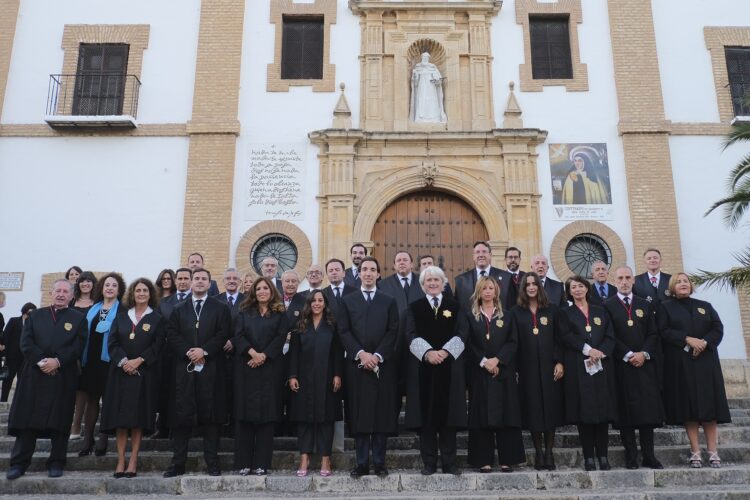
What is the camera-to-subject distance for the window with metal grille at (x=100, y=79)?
11.7 m

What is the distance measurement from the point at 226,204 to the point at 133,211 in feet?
5.22

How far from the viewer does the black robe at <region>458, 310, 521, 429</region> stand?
561 centimetres

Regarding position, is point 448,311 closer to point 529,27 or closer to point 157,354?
point 157,354

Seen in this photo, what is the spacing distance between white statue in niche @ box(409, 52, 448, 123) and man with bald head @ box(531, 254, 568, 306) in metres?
4.83

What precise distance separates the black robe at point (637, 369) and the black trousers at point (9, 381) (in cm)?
725

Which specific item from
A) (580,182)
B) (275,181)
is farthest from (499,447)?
(275,181)

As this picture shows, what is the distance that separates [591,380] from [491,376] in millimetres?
876

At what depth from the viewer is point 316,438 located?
5.74 metres

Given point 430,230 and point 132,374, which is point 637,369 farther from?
point 430,230

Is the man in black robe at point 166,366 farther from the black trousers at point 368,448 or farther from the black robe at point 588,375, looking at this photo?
the black robe at point 588,375

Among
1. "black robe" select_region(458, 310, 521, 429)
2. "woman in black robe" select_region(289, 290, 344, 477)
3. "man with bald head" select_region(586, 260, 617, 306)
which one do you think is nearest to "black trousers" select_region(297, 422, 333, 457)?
"woman in black robe" select_region(289, 290, 344, 477)

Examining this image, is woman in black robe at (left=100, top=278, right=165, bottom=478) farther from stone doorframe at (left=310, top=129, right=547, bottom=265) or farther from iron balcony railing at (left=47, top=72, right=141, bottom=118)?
iron balcony railing at (left=47, top=72, right=141, bottom=118)

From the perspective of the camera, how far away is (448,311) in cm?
581

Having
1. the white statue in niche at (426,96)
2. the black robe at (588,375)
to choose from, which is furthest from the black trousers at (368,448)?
the white statue in niche at (426,96)
